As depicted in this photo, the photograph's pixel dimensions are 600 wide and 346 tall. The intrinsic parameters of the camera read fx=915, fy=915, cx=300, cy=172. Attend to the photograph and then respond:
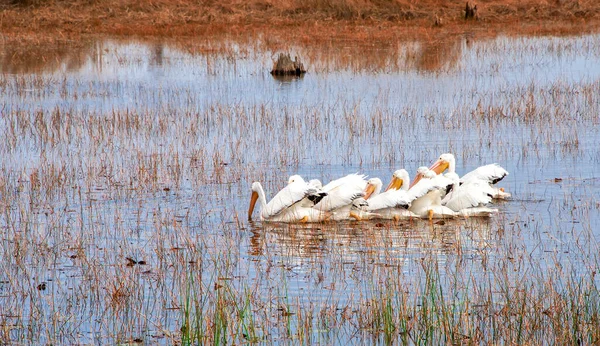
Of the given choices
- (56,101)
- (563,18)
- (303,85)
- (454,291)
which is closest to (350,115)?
(303,85)

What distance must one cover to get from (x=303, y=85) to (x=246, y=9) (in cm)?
2042

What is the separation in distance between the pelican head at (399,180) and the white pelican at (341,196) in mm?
503

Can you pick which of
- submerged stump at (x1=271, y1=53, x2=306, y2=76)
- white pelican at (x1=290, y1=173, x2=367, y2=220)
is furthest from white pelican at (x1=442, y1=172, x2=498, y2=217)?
submerged stump at (x1=271, y1=53, x2=306, y2=76)

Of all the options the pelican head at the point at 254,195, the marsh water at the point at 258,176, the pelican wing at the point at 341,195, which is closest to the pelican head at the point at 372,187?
the pelican wing at the point at 341,195

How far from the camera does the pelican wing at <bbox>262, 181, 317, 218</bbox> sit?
945cm

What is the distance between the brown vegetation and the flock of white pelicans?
1981cm

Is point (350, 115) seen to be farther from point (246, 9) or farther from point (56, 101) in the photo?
point (246, 9)

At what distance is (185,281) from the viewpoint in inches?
272

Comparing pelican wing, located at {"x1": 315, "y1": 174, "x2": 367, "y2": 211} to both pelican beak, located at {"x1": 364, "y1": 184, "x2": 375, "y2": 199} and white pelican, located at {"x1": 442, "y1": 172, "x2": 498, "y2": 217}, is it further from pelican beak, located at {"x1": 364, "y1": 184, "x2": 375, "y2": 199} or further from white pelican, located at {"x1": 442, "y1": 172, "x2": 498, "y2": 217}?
white pelican, located at {"x1": 442, "y1": 172, "x2": 498, "y2": 217}

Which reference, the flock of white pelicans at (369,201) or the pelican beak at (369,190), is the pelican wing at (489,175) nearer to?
the flock of white pelicans at (369,201)

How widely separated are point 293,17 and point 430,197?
28.1 meters

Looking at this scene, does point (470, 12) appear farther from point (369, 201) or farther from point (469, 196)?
point (369, 201)

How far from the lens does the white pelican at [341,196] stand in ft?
31.3

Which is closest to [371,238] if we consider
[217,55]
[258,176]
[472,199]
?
[472,199]
